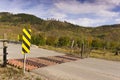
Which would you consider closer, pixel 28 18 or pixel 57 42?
pixel 57 42

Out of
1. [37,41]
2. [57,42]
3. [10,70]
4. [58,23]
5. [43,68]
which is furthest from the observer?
[58,23]

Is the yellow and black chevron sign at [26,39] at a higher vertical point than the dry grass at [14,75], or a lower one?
higher

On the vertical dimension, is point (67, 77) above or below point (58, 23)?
below

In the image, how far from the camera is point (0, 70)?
11.8 m

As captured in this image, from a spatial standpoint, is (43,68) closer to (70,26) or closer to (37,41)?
(37,41)

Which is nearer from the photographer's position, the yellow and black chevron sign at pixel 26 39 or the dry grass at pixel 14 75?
the dry grass at pixel 14 75

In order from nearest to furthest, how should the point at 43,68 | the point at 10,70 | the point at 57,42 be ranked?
1. the point at 10,70
2. the point at 43,68
3. the point at 57,42

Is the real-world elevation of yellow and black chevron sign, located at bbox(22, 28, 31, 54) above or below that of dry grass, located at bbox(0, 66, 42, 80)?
above

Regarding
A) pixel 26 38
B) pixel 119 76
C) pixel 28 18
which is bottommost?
pixel 119 76

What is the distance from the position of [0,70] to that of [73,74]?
3422 mm

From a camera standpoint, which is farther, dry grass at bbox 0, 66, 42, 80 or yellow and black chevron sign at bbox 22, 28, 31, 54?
yellow and black chevron sign at bbox 22, 28, 31, 54

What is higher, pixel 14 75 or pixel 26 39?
pixel 26 39

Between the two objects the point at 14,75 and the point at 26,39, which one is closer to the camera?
the point at 14,75

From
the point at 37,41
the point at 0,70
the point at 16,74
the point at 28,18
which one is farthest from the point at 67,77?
the point at 28,18
